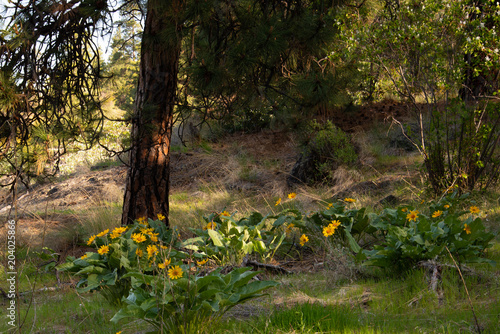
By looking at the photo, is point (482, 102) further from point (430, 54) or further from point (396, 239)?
point (396, 239)

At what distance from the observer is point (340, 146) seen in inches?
350

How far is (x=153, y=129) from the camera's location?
4.79m

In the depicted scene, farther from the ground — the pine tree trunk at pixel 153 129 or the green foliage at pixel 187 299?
the pine tree trunk at pixel 153 129

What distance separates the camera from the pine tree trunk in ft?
15.5

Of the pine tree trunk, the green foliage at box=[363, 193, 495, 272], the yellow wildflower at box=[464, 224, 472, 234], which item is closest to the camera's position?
the green foliage at box=[363, 193, 495, 272]

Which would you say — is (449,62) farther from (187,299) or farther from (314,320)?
(187,299)

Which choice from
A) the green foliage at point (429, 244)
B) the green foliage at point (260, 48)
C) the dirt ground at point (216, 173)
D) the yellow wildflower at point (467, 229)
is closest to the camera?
the green foliage at point (429, 244)

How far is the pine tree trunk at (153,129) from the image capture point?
15.5 feet

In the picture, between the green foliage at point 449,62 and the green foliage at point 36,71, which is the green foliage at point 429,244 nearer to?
the green foliage at point 449,62

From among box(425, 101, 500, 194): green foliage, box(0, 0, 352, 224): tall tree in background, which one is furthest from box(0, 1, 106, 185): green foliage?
box(425, 101, 500, 194): green foliage

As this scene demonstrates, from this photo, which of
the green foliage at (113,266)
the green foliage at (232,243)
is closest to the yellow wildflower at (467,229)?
the green foliage at (232,243)

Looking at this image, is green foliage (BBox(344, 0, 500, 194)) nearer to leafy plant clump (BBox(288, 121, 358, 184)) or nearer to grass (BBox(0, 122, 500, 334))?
grass (BBox(0, 122, 500, 334))

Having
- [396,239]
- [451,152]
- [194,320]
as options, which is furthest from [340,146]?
[194,320]

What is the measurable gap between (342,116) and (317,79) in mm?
8186
